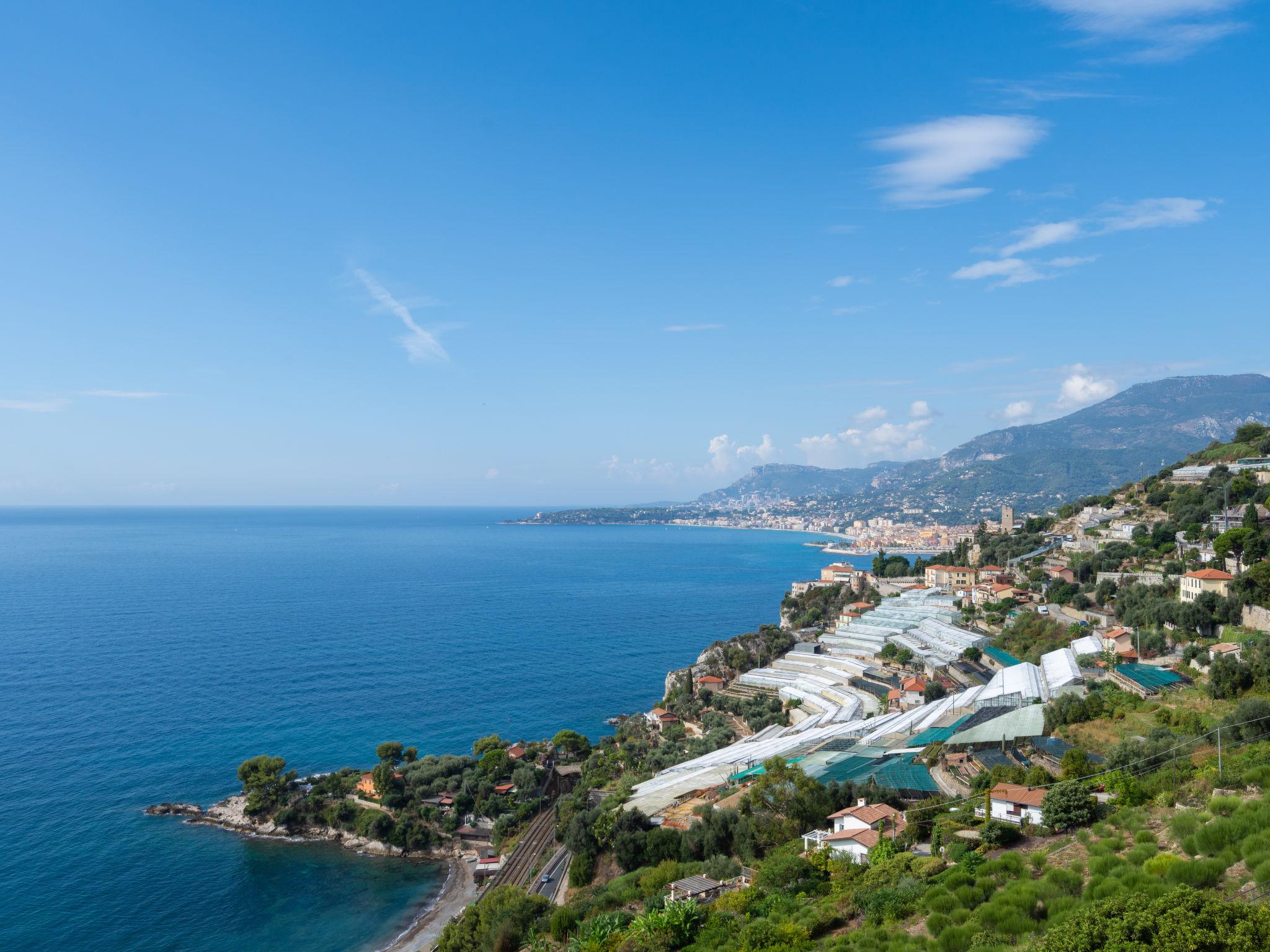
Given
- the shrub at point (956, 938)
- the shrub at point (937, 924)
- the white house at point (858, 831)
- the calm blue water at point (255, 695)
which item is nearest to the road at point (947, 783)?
the white house at point (858, 831)

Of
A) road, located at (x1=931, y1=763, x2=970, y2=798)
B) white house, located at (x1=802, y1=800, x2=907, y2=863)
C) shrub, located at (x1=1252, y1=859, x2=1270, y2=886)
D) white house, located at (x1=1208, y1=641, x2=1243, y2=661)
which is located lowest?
road, located at (x1=931, y1=763, x2=970, y2=798)

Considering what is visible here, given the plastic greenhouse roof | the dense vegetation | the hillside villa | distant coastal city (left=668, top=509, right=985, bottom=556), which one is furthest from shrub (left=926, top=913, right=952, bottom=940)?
distant coastal city (left=668, top=509, right=985, bottom=556)

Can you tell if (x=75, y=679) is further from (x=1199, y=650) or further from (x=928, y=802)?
(x=1199, y=650)

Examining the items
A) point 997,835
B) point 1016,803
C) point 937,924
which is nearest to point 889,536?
point 1016,803

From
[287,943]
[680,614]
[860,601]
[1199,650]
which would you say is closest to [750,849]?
[287,943]

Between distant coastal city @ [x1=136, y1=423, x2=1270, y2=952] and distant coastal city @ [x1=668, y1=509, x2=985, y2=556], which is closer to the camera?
distant coastal city @ [x1=136, y1=423, x2=1270, y2=952]

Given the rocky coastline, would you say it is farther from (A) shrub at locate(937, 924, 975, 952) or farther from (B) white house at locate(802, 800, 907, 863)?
(A) shrub at locate(937, 924, 975, 952)
